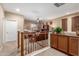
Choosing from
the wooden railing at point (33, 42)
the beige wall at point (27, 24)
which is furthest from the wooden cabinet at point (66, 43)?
the beige wall at point (27, 24)

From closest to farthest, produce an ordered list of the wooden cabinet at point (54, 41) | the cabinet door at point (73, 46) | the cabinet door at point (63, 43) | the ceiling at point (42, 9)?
the ceiling at point (42, 9) → the cabinet door at point (73, 46) → the cabinet door at point (63, 43) → the wooden cabinet at point (54, 41)

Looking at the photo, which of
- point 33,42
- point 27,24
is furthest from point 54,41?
point 27,24

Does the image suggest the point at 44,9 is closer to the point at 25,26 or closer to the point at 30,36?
the point at 25,26

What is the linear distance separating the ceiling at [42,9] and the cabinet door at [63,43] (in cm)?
94

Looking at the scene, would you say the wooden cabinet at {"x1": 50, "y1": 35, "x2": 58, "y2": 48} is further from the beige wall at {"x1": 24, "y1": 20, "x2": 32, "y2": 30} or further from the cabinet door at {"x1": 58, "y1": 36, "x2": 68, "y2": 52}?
the beige wall at {"x1": 24, "y1": 20, "x2": 32, "y2": 30}

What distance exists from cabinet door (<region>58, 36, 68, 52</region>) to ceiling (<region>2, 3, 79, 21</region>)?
94 cm

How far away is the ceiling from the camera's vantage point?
2723 mm

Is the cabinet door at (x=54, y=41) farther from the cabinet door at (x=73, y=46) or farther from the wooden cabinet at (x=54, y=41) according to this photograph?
the cabinet door at (x=73, y=46)

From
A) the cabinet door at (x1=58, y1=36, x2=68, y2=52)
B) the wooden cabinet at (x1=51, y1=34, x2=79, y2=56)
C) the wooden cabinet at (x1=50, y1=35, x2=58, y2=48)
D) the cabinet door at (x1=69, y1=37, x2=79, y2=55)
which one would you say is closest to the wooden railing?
the wooden cabinet at (x1=50, y1=35, x2=58, y2=48)

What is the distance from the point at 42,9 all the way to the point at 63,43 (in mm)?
1556

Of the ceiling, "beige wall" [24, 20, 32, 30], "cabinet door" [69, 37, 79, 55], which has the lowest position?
"cabinet door" [69, 37, 79, 55]

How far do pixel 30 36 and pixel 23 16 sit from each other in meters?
0.80

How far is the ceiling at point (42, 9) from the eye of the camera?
8.93 ft

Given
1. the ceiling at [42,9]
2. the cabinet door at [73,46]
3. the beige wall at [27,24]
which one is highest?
the ceiling at [42,9]
